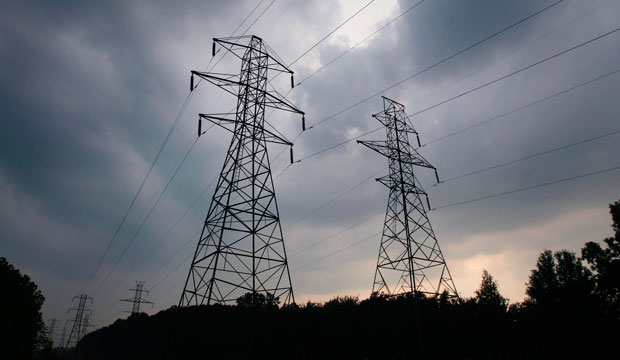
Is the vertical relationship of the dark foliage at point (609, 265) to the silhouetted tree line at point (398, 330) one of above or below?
above

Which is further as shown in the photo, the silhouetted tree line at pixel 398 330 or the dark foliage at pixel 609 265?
the dark foliage at pixel 609 265

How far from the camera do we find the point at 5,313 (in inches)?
1289

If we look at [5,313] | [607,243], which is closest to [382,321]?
[607,243]

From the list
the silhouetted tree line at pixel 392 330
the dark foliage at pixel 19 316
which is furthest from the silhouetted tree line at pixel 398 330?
the dark foliage at pixel 19 316

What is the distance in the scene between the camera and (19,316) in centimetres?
3469

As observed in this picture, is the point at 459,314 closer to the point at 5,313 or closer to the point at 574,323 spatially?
the point at 574,323

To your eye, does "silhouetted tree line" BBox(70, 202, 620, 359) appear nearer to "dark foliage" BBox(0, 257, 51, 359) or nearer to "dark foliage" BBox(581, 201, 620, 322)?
"dark foliage" BBox(581, 201, 620, 322)

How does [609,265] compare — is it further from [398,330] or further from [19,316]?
[19,316]

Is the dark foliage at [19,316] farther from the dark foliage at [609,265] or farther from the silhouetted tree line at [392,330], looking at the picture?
the dark foliage at [609,265]

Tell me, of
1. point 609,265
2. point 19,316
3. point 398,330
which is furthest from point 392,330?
point 19,316

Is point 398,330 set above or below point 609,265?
below

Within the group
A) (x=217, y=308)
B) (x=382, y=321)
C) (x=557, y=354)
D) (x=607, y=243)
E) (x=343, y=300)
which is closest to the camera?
(x=217, y=308)

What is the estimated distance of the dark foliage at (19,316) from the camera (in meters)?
31.9

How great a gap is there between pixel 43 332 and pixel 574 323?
5546cm
